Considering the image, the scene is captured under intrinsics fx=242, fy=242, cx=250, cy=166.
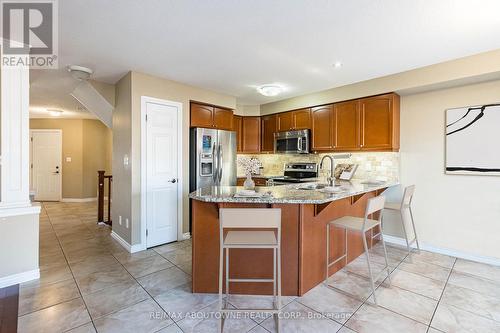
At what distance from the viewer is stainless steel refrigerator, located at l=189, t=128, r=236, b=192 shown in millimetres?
3990

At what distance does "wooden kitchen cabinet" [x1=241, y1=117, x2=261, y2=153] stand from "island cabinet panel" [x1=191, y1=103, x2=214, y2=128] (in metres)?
1.20

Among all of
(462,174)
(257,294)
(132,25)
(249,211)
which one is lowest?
(257,294)

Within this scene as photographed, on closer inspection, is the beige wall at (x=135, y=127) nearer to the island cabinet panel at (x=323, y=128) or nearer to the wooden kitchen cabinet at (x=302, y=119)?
the wooden kitchen cabinet at (x=302, y=119)

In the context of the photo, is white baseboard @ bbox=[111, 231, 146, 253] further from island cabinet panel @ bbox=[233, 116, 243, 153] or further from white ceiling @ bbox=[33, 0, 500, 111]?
island cabinet panel @ bbox=[233, 116, 243, 153]

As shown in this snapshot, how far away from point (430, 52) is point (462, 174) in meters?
1.66

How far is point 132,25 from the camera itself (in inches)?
87.5

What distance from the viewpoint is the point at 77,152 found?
7348 millimetres

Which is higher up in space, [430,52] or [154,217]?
[430,52]

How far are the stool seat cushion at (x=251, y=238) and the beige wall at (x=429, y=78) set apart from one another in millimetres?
2880

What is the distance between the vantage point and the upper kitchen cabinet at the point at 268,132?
5.17m

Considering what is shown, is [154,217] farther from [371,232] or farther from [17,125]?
[371,232]

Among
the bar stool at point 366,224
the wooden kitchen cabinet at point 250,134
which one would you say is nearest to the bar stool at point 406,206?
the bar stool at point 366,224

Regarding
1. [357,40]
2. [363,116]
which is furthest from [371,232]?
[357,40]

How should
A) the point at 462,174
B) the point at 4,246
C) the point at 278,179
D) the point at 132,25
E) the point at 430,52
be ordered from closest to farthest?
the point at 132,25 < the point at 4,246 < the point at 430,52 < the point at 462,174 < the point at 278,179
